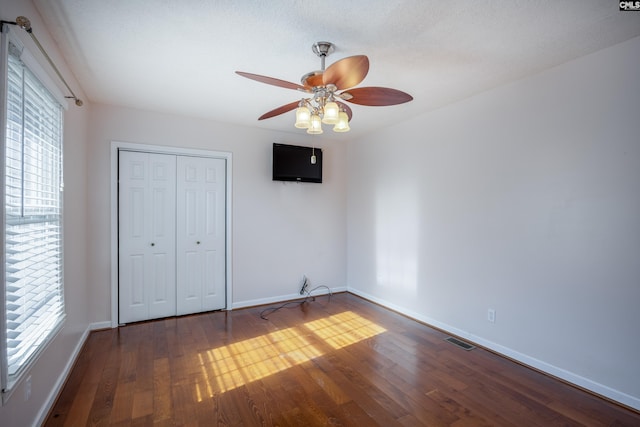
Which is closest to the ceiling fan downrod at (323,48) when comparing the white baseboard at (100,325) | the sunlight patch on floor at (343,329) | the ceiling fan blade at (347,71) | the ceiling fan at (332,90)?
the ceiling fan at (332,90)

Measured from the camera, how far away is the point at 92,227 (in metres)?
3.33

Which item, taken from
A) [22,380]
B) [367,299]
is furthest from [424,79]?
[22,380]

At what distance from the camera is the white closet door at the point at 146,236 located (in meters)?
3.52

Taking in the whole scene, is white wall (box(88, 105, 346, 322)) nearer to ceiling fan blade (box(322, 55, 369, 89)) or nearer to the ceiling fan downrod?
the ceiling fan downrod

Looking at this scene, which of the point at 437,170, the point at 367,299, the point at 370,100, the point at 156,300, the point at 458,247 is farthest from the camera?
the point at 367,299

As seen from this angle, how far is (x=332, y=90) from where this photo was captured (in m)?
1.95

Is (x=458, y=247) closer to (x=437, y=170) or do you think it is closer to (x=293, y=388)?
(x=437, y=170)

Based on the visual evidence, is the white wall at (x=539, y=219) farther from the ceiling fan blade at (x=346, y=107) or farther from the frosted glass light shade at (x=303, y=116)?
the frosted glass light shade at (x=303, y=116)

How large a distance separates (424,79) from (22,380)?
3397 mm

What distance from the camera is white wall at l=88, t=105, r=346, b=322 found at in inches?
133

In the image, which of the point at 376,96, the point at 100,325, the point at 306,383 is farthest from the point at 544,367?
the point at 100,325

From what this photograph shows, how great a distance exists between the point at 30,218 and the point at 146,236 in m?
1.88

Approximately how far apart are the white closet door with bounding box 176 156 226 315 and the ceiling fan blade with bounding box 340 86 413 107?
2478 mm

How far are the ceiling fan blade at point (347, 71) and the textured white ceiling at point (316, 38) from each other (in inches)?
14.9
